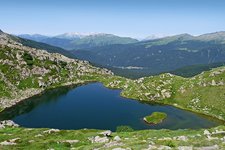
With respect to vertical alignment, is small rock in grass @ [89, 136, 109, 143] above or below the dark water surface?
above

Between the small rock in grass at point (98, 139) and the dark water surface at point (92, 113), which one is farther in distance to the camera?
the dark water surface at point (92, 113)

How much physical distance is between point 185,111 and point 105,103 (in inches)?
1694

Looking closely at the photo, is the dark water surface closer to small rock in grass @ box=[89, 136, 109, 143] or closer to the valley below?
the valley below

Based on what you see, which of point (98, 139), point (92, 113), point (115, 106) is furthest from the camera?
point (115, 106)

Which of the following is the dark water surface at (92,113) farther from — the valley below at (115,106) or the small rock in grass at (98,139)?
the small rock in grass at (98,139)

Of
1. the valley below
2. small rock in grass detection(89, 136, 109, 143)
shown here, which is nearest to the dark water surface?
the valley below

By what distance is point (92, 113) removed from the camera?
486 ft

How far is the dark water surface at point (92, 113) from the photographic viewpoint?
12925 centimetres

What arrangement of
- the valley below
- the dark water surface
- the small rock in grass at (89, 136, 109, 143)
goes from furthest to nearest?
the dark water surface < the valley below < the small rock in grass at (89, 136, 109, 143)

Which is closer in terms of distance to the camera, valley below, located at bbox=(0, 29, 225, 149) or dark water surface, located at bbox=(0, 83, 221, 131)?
valley below, located at bbox=(0, 29, 225, 149)

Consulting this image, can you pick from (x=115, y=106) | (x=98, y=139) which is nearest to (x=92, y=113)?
(x=115, y=106)

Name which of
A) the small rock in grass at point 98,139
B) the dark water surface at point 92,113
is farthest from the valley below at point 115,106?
the small rock in grass at point 98,139

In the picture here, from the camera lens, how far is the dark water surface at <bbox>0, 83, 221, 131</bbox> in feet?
424

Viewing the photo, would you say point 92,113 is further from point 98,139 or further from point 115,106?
point 98,139
